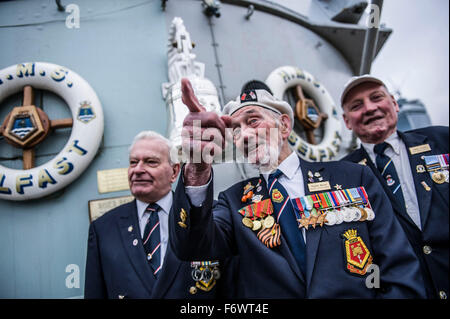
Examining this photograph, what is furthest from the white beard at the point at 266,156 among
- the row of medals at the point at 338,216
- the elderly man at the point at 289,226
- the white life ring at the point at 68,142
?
the white life ring at the point at 68,142

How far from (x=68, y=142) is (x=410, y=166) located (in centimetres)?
217

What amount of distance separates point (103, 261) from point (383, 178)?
4.60ft

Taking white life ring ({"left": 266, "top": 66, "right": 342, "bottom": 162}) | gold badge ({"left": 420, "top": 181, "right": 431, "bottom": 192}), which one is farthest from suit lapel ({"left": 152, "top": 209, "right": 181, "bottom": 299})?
white life ring ({"left": 266, "top": 66, "right": 342, "bottom": 162})

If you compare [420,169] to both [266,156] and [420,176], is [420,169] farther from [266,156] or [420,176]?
[266,156]

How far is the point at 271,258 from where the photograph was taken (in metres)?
0.84

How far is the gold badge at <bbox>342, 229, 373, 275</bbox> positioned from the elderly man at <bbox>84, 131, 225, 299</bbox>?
553 millimetres

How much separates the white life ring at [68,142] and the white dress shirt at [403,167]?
1.56m

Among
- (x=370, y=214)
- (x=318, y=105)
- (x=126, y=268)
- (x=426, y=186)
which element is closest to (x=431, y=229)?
(x=426, y=186)

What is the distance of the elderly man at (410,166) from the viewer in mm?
978

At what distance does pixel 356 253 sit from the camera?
0.84 metres

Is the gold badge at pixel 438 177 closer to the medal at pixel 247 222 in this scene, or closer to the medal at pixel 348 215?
the medal at pixel 348 215

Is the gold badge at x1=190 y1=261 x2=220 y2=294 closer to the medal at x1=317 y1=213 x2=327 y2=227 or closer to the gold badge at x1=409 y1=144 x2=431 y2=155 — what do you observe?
the medal at x1=317 y1=213 x2=327 y2=227

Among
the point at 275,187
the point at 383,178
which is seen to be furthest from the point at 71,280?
the point at 383,178

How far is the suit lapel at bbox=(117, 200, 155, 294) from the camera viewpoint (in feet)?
3.68
